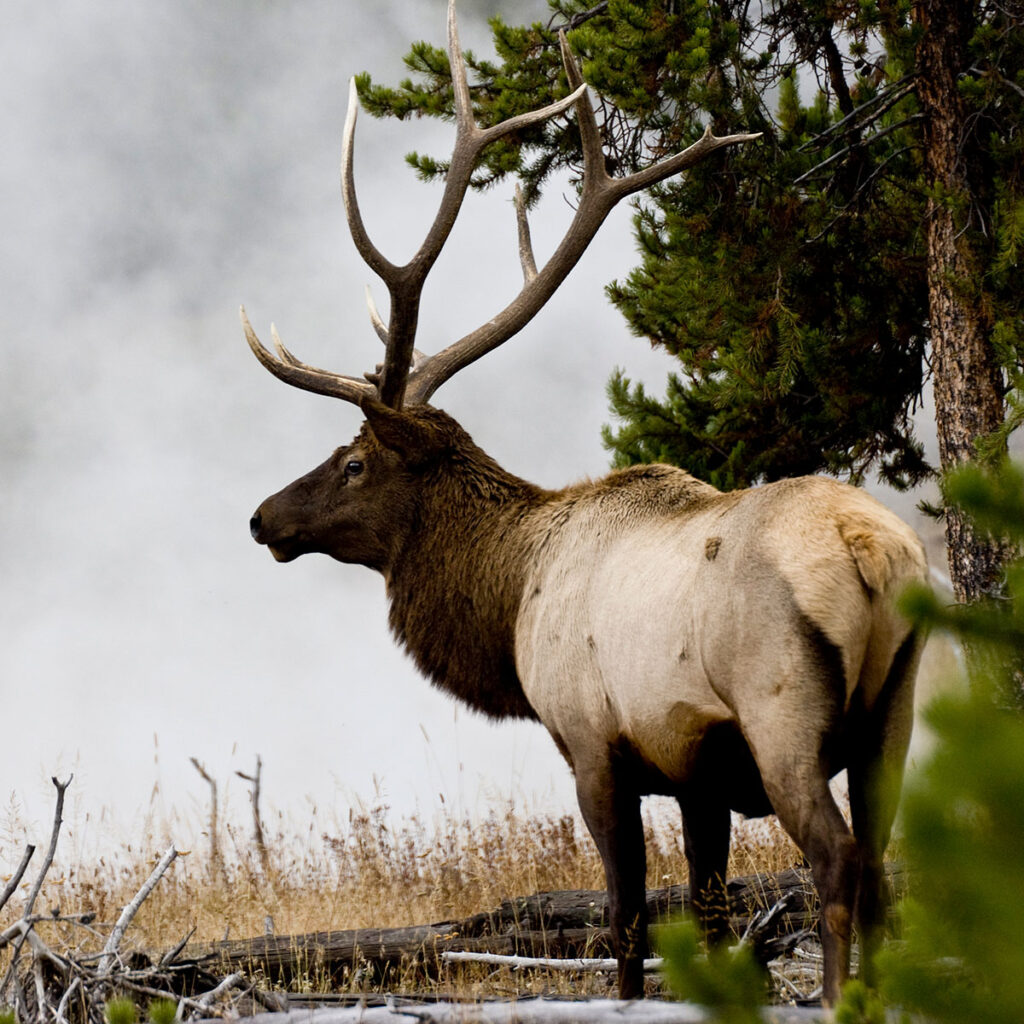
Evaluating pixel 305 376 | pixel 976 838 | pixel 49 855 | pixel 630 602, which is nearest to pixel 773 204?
pixel 305 376

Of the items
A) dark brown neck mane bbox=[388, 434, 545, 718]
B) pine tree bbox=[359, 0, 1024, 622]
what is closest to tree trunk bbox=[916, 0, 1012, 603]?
pine tree bbox=[359, 0, 1024, 622]

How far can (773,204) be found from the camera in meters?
7.46

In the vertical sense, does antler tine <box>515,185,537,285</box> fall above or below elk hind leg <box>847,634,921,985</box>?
above

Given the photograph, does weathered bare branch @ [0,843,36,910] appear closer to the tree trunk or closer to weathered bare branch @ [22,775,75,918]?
weathered bare branch @ [22,775,75,918]

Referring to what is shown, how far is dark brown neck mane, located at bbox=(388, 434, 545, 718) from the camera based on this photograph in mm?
4715

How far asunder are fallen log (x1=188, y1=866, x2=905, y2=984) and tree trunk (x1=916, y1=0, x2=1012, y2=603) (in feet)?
7.75

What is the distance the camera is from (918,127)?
7680 millimetres

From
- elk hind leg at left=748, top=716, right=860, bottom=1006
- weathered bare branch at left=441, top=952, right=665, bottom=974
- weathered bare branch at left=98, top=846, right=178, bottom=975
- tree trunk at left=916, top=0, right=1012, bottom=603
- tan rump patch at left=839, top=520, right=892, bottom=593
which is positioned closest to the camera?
elk hind leg at left=748, top=716, right=860, bottom=1006

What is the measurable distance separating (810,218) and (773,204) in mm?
269

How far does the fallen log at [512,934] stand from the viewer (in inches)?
188

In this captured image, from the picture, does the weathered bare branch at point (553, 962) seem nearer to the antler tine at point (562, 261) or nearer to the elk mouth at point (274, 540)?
the elk mouth at point (274, 540)

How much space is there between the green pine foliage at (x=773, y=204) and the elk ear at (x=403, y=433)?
2847mm

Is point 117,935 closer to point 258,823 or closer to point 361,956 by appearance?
point 361,956

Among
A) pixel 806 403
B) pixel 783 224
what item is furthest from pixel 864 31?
pixel 806 403
